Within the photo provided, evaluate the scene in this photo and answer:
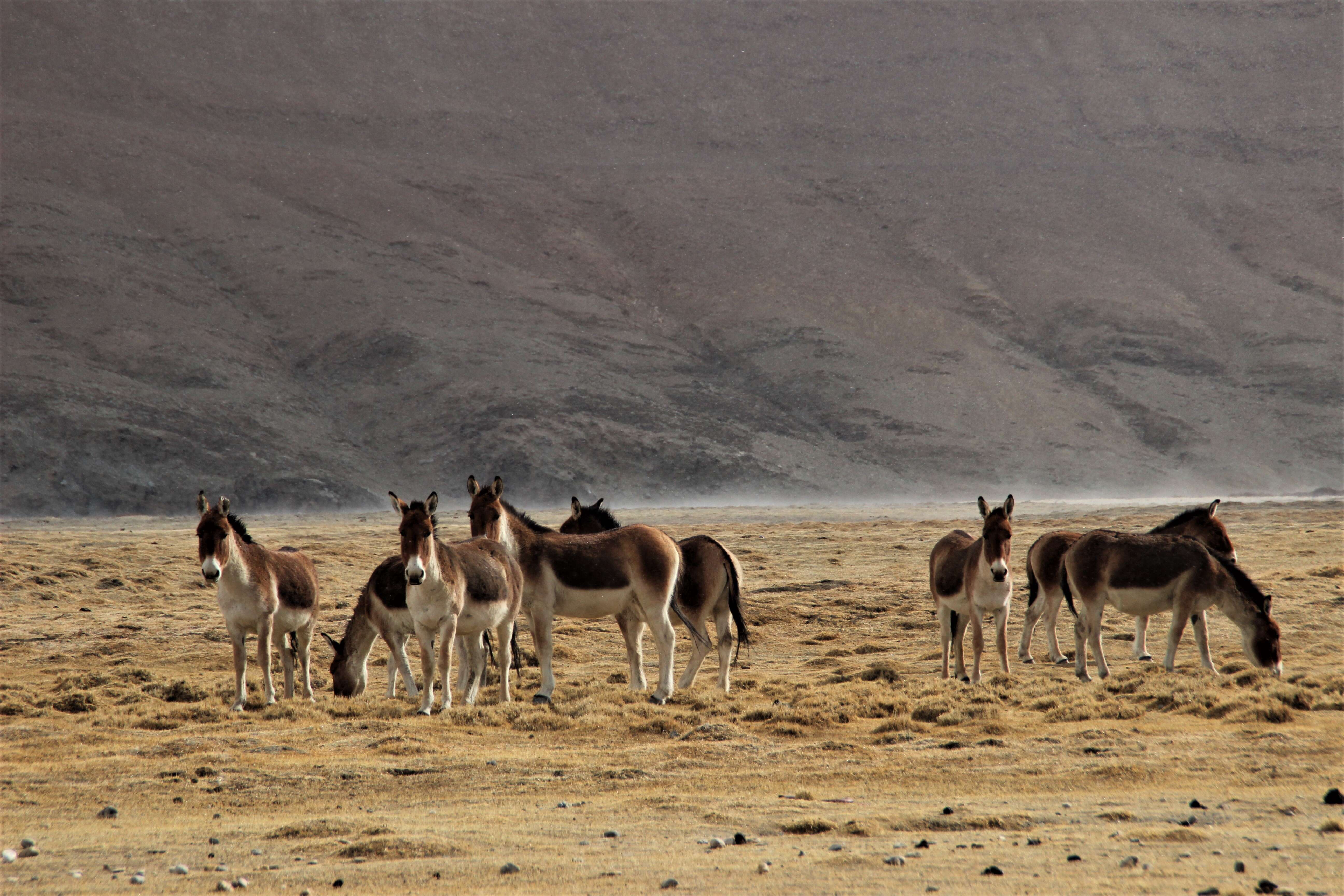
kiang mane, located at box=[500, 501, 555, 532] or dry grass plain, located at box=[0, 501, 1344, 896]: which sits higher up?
kiang mane, located at box=[500, 501, 555, 532]

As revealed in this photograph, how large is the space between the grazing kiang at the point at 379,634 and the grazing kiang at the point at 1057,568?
26.6 feet

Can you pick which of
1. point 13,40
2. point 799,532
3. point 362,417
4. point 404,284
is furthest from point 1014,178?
point 13,40

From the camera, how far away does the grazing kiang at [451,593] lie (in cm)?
1307

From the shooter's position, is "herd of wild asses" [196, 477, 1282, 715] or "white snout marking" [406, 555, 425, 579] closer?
"white snout marking" [406, 555, 425, 579]

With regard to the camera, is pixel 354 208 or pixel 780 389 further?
pixel 354 208

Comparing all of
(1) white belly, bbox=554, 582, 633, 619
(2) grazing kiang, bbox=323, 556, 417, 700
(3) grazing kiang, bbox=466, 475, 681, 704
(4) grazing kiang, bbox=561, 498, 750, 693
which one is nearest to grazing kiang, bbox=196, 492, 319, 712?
(2) grazing kiang, bbox=323, 556, 417, 700

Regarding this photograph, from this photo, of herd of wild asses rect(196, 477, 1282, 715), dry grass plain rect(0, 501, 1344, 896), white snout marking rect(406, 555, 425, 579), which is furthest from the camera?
herd of wild asses rect(196, 477, 1282, 715)

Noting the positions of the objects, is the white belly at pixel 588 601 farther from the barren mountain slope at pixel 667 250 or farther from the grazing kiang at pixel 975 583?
the barren mountain slope at pixel 667 250

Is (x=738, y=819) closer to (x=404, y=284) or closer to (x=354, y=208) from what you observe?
(x=404, y=284)

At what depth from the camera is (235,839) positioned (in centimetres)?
919

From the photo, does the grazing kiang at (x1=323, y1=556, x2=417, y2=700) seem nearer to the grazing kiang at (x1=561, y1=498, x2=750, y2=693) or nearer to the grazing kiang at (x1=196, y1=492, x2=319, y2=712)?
the grazing kiang at (x1=196, y1=492, x2=319, y2=712)

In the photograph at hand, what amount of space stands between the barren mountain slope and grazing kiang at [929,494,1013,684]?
59.5 meters

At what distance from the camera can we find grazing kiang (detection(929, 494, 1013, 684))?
49.4 feet

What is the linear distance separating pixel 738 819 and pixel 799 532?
36516 mm
